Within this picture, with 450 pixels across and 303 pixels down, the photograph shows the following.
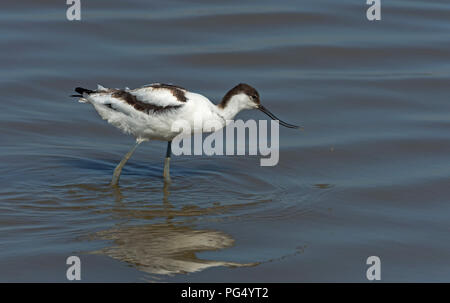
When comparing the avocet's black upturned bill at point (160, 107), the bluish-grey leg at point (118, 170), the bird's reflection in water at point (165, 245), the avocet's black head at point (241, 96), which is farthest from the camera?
the bluish-grey leg at point (118, 170)

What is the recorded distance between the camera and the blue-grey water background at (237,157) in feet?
22.2

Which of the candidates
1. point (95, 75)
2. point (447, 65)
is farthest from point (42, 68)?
point (447, 65)

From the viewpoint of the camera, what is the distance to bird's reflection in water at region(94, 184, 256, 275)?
6.51 meters

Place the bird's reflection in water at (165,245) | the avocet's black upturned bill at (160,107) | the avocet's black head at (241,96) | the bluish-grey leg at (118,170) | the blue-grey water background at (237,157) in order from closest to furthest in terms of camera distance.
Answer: the bird's reflection in water at (165,245)
the blue-grey water background at (237,157)
the avocet's black upturned bill at (160,107)
the avocet's black head at (241,96)
the bluish-grey leg at (118,170)

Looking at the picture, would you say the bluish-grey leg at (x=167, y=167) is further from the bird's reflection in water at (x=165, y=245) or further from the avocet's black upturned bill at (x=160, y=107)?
the bird's reflection in water at (x=165, y=245)

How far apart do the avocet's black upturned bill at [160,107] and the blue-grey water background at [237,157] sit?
0.54 meters

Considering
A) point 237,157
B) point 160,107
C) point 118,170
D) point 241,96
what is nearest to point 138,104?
point 160,107

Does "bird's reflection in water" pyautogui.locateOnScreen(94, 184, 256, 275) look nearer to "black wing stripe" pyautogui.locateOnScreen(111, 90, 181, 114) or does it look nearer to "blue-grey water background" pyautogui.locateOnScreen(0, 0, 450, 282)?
"blue-grey water background" pyautogui.locateOnScreen(0, 0, 450, 282)

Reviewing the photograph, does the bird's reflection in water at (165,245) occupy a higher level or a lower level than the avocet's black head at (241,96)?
lower

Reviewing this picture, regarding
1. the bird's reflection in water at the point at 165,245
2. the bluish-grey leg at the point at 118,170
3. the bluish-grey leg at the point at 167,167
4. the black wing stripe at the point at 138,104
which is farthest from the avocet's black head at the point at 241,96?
the bird's reflection in water at the point at 165,245

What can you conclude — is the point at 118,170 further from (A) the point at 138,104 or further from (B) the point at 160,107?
(B) the point at 160,107

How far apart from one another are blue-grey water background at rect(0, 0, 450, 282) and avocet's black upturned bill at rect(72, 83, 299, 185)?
21.4 inches

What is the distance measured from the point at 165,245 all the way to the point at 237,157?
8.13 feet
